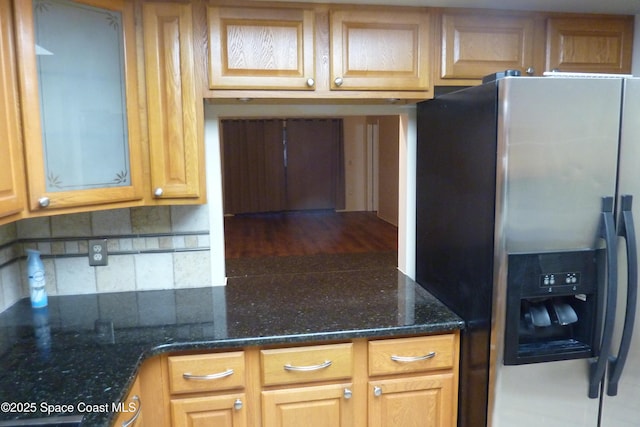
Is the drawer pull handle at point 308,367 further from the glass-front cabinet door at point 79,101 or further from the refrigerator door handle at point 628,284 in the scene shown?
the refrigerator door handle at point 628,284

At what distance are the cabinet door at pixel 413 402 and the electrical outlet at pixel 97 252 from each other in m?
1.28

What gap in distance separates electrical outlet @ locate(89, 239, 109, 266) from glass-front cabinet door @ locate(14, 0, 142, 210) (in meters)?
0.46

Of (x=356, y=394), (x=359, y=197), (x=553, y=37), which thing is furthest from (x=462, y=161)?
(x=359, y=197)

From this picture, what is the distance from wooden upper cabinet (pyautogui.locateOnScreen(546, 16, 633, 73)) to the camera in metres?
1.88

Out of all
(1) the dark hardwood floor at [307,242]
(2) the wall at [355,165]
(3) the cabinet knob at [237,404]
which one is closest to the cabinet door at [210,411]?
(3) the cabinet knob at [237,404]

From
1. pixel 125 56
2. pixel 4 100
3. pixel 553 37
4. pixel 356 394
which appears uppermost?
pixel 553 37

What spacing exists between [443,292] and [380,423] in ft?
1.87

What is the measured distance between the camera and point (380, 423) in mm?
1683

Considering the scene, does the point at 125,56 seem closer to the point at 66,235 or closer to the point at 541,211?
the point at 66,235

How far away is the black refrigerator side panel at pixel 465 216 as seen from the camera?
149 cm

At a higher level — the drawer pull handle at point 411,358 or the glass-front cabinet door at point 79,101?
the glass-front cabinet door at point 79,101

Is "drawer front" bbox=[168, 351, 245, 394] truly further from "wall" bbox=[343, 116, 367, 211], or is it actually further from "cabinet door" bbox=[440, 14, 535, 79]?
"wall" bbox=[343, 116, 367, 211]

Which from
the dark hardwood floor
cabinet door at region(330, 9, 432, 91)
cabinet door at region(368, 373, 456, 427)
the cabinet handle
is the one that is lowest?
cabinet door at region(368, 373, 456, 427)

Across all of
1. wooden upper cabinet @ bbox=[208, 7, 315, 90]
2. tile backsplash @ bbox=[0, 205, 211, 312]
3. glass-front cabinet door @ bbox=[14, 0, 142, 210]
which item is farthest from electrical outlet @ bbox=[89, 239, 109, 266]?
wooden upper cabinet @ bbox=[208, 7, 315, 90]
